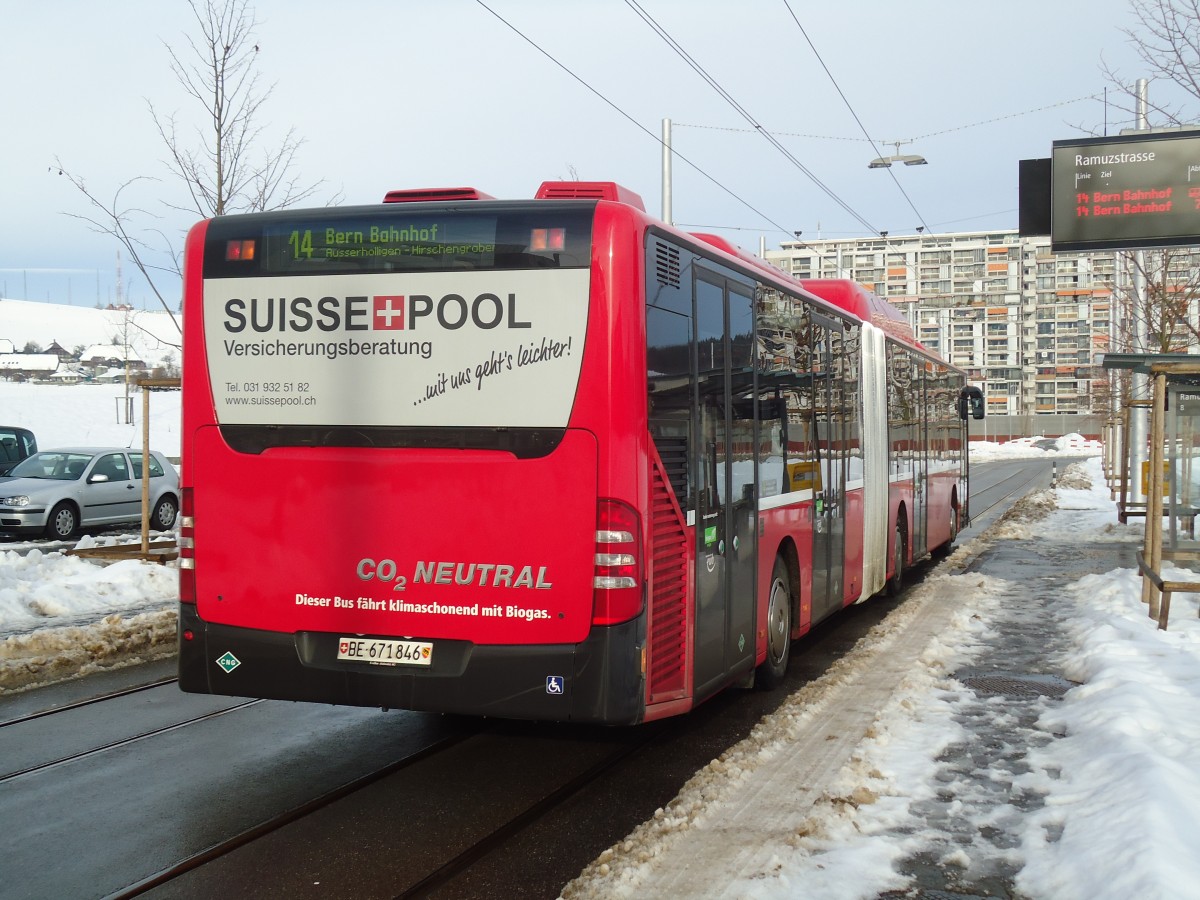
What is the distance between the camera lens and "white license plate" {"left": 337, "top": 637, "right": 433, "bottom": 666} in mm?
5684

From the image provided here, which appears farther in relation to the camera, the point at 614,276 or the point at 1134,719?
the point at 1134,719

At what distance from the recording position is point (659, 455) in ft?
19.1

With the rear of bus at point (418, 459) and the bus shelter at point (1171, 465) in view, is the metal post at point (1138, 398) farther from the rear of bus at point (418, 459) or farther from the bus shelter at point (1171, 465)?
the rear of bus at point (418, 459)

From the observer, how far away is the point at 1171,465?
35.8 ft

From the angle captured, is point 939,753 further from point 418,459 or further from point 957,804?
point 418,459

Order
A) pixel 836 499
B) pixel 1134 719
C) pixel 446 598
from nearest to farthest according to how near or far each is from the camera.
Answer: pixel 446 598, pixel 1134 719, pixel 836 499

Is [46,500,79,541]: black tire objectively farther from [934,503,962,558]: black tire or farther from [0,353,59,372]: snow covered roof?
[0,353,59,372]: snow covered roof

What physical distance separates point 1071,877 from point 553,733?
3543 mm

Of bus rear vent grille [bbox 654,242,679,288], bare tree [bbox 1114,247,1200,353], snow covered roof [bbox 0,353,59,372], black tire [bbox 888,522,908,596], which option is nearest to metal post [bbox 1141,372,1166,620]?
black tire [bbox 888,522,908,596]

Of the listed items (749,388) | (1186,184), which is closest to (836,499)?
(749,388)

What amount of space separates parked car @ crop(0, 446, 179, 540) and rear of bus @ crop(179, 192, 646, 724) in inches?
613

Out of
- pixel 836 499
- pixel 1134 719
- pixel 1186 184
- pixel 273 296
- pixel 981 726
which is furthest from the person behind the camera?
pixel 1186 184

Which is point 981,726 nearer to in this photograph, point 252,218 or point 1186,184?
point 252,218

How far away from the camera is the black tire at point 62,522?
65.6ft
